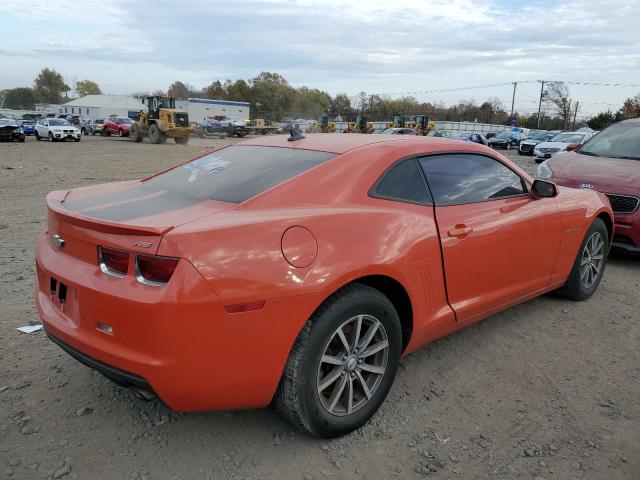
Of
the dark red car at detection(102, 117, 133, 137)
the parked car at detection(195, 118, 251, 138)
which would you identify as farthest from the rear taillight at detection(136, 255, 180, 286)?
the parked car at detection(195, 118, 251, 138)

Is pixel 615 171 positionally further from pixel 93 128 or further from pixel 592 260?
pixel 93 128

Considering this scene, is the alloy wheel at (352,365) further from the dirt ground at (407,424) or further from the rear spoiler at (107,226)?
the rear spoiler at (107,226)

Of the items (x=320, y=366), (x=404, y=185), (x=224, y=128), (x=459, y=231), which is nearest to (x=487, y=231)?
(x=459, y=231)

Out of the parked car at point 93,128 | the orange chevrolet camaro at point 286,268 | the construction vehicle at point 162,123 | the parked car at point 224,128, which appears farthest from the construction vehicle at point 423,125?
the orange chevrolet camaro at point 286,268

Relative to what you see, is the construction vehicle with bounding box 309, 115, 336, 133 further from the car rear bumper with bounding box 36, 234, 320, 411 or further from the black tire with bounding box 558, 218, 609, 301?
the car rear bumper with bounding box 36, 234, 320, 411

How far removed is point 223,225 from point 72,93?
146 metres

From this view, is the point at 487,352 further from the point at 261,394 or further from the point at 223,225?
the point at 223,225

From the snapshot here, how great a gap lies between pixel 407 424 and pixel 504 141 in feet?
123

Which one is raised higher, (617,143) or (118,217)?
(617,143)

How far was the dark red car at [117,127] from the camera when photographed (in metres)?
→ 39.3

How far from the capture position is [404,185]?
3.04m

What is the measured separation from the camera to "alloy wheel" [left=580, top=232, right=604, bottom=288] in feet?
15.1

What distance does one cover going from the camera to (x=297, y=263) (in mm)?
2316

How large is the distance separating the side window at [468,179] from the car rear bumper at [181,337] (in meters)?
1.32
